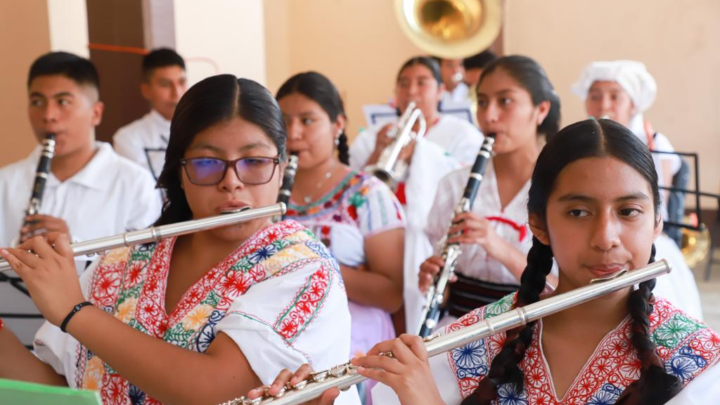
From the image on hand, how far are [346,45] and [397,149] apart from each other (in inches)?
194

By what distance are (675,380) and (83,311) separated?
96cm

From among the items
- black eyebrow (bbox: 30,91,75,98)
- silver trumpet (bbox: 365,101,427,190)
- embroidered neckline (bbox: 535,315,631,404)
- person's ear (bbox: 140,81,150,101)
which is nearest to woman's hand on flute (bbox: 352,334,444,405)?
embroidered neckline (bbox: 535,315,631,404)

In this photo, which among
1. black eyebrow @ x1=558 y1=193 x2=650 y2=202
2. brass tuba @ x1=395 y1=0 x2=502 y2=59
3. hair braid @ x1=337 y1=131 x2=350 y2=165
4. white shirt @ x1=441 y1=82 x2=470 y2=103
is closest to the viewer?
black eyebrow @ x1=558 y1=193 x2=650 y2=202

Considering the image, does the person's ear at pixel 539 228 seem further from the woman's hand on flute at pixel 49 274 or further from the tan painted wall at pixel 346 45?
the tan painted wall at pixel 346 45

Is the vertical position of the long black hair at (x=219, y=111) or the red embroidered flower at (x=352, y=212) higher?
the long black hair at (x=219, y=111)

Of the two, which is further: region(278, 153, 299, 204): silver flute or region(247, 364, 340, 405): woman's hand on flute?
region(278, 153, 299, 204): silver flute

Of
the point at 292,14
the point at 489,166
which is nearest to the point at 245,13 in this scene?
the point at 292,14

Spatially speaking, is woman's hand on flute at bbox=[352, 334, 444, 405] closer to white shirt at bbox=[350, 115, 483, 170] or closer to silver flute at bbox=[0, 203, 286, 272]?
silver flute at bbox=[0, 203, 286, 272]

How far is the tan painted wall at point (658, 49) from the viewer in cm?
679

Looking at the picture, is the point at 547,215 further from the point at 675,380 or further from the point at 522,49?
the point at 522,49

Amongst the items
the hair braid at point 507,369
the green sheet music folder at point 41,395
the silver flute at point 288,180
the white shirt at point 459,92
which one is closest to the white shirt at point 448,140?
the silver flute at point 288,180

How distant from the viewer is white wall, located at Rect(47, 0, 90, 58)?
14.9 ft

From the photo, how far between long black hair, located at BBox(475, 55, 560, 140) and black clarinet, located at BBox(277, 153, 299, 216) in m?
0.65

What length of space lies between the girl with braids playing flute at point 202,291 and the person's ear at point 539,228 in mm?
369
